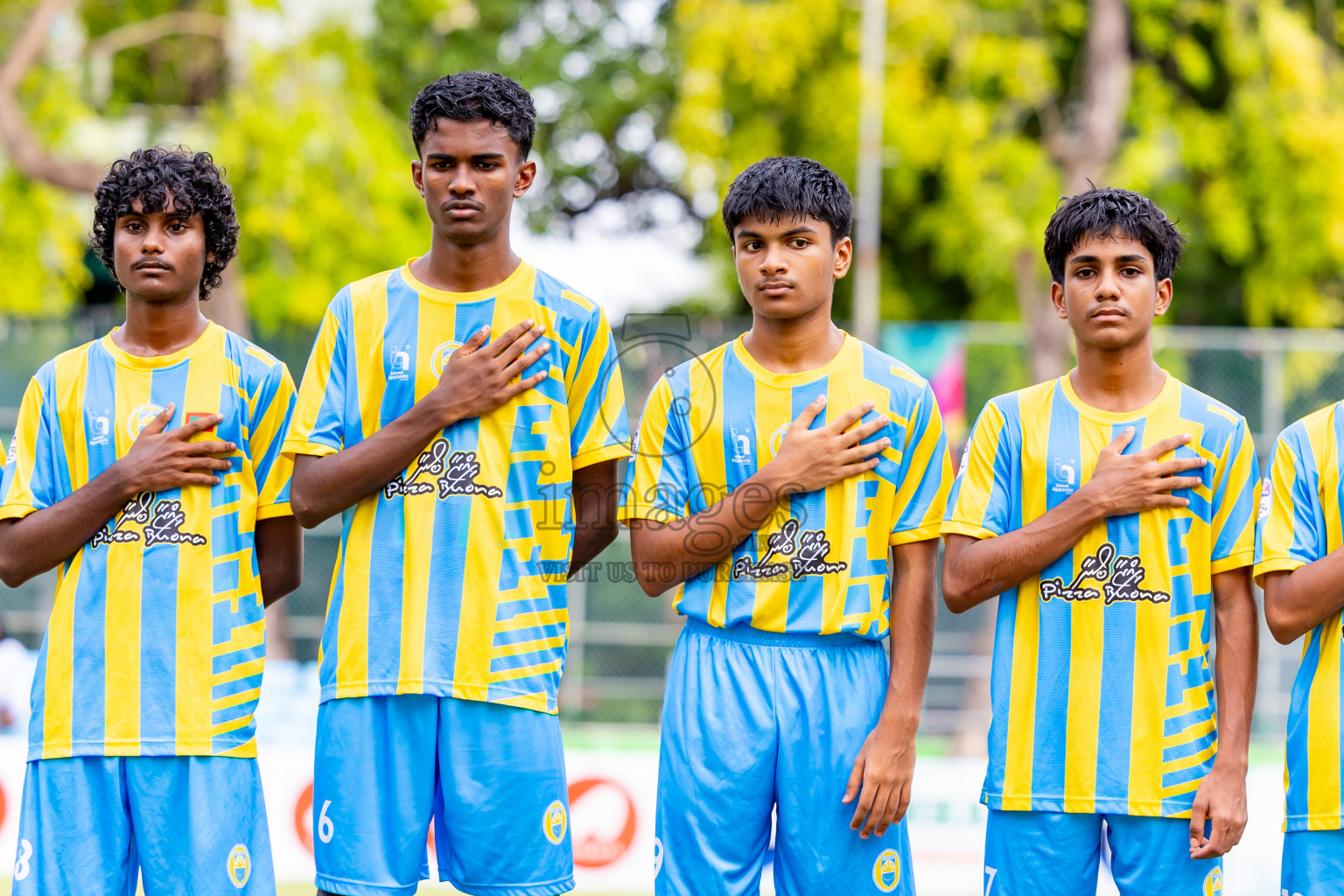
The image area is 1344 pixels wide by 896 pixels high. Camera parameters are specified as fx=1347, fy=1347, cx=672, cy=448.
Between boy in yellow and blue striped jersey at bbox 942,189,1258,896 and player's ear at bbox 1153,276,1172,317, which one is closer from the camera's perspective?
boy in yellow and blue striped jersey at bbox 942,189,1258,896

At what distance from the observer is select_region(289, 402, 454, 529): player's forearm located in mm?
2971

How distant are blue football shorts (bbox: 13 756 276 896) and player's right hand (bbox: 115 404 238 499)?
0.63 meters

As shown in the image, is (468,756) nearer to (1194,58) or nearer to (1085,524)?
(1085,524)

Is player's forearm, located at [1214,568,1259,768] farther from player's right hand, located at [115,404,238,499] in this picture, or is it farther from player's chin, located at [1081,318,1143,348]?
player's right hand, located at [115,404,238,499]

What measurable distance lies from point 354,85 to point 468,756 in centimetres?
821

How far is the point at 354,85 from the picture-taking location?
33.4 ft

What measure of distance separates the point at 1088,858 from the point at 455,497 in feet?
5.34

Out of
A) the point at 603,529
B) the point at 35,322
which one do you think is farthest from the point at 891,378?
the point at 35,322

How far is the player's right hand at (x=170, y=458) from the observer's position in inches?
121

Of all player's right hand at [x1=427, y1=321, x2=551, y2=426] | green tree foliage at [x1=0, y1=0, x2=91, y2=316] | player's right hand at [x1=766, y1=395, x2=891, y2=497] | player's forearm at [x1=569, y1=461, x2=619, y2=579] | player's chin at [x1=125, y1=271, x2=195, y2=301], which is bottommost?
player's forearm at [x1=569, y1=461, x2=619, y2=579]

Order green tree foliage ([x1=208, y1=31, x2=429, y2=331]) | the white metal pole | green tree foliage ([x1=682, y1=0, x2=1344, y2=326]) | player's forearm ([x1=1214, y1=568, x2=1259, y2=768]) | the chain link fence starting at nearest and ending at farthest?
player's forearm ([x1=1214, y1=568, x2=1259, y2=768])
the chain link fence
green tree foliage ([x1=208, y1=31, x2=429, y2=331])
green tree foliage ([x1=682, y1=0, x2=1344, y2=326])
the white metal pole

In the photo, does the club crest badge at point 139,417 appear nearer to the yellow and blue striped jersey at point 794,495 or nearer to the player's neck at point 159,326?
the player's neck at point 159,326

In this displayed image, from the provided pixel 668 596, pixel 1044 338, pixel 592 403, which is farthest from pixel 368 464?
pixel 1044 338

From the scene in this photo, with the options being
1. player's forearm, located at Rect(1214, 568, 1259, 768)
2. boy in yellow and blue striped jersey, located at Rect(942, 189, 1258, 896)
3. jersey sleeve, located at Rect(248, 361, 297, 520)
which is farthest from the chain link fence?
player's forearm, located at Rect(1214, 568, 1259, 768)
